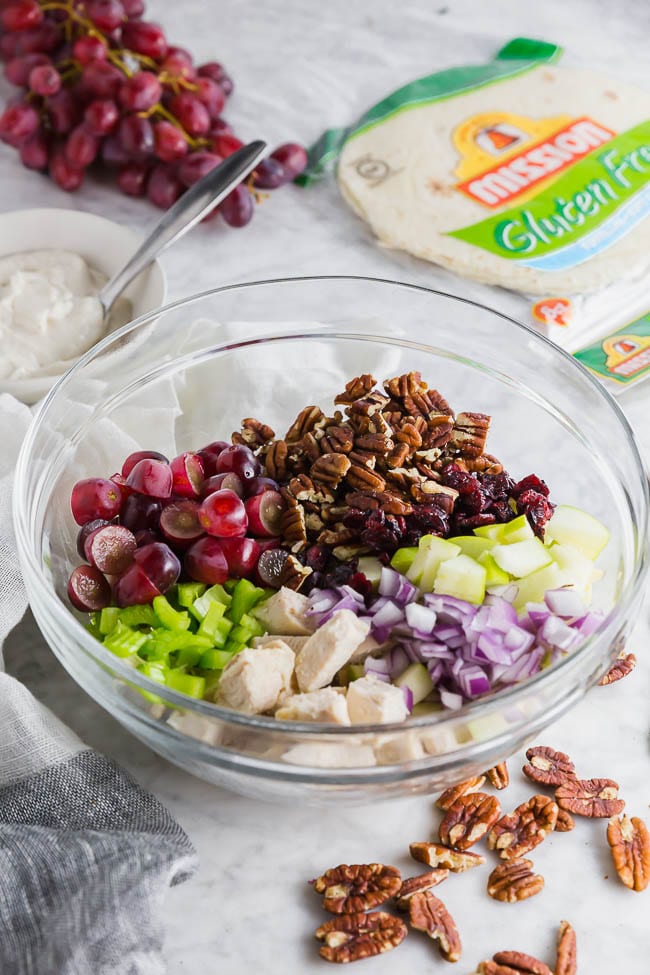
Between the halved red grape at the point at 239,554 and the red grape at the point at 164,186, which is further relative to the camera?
the red grape at the point at 164,186

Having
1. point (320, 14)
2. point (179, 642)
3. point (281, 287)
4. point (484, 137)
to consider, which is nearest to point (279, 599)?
point (179, 642)

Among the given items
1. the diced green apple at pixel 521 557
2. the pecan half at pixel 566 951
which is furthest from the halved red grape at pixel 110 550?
the pecan half at pixel 566 951

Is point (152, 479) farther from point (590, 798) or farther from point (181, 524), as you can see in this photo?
point (590, 798)

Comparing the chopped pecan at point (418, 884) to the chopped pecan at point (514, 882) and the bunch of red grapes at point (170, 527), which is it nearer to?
the chopped pecan at point (514, 882)

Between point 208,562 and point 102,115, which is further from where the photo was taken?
point 102,115

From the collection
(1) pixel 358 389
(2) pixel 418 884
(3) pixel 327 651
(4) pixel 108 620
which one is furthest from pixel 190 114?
(2) pixel 418 884
